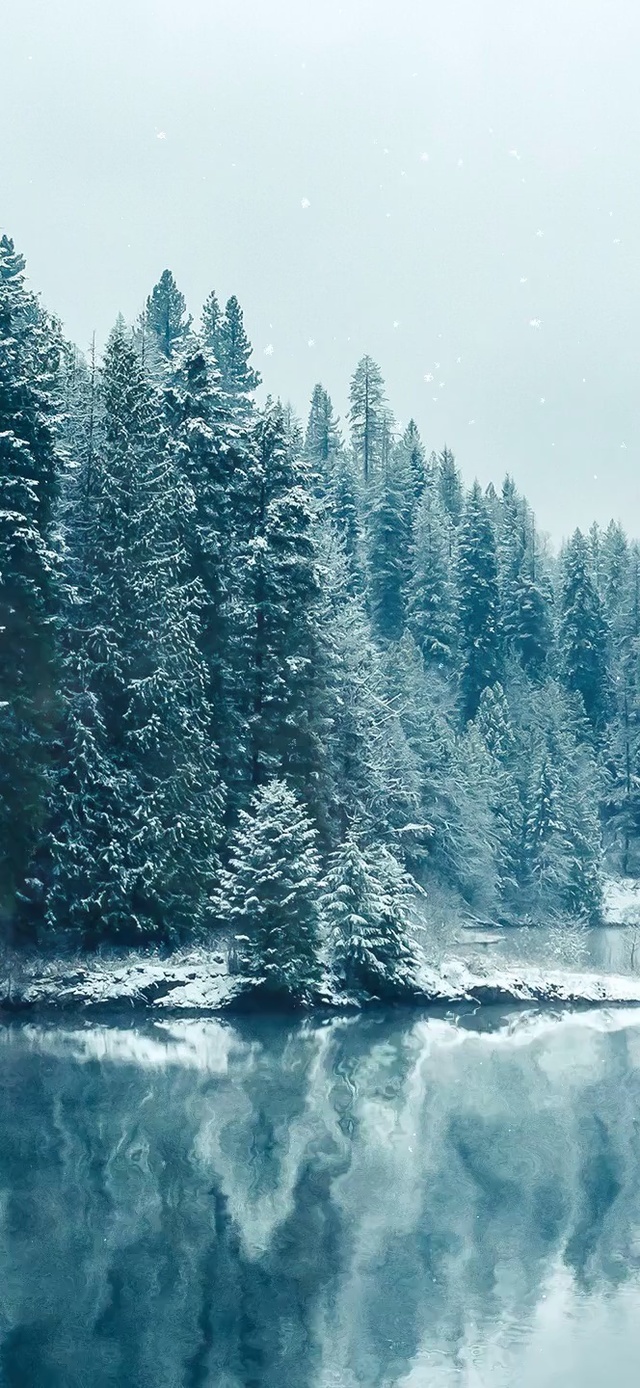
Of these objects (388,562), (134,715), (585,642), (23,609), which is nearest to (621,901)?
(585,642)

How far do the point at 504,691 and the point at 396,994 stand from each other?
4517 cm

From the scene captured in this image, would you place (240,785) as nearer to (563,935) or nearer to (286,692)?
(286,692)

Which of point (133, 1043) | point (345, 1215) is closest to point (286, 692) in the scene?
point (133, 1043)

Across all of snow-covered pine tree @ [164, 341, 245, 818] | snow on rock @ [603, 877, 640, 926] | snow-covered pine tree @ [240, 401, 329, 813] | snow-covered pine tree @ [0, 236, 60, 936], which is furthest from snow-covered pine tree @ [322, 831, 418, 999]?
snow on rock @ [603, 877, 640, 926]

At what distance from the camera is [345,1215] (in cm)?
1841

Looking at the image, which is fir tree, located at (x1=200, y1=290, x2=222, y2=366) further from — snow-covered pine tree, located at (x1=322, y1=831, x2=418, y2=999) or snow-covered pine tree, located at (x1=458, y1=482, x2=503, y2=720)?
snow-covered pine tree, located at (x1=322, y1=831, x2=418, y2=999)

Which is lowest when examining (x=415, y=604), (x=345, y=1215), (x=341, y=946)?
(x=345, y=1215)

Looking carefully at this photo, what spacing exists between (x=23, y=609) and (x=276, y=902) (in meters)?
9.97

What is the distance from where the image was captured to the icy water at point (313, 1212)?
13.7 meters

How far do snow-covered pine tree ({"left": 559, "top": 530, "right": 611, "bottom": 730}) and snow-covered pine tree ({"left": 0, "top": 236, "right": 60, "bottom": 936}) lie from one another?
5457 centimetres

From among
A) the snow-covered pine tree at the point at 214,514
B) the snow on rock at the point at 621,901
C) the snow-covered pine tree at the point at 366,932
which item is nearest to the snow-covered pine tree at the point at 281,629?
the snow-covered pine tree at the point at 214,514

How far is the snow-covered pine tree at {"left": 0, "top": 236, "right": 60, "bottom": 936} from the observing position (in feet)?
106

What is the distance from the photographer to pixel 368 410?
98500mm

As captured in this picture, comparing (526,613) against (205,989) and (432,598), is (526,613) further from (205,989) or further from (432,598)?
(205,989)
